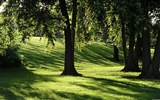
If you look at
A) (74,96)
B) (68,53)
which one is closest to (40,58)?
(68,53)

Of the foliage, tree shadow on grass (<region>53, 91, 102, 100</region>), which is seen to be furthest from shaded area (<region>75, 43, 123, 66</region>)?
tree shadow on grass (<region>53, 91, 102, 100</region>)

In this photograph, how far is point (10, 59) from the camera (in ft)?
113

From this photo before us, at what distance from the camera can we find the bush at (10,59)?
112 ft

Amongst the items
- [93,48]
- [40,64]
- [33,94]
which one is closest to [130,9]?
[33,94]

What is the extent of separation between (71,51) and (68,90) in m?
11.5

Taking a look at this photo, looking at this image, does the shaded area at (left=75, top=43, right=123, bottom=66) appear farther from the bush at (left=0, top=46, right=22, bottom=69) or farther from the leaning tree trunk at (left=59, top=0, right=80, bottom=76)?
the leaning tree trunk at (left=59, top=0, right=80, bottom=76)

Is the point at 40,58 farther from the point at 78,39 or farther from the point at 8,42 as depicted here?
the point at 8,42

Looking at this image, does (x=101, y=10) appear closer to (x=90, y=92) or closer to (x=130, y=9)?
(x=130, y=9)

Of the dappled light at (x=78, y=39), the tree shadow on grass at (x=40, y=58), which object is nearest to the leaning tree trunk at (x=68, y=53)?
the dappled light at (x=78, y=39)

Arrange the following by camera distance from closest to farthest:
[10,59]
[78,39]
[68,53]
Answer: [68,53], [78,39], [10,59]

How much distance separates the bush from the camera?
34.0 m

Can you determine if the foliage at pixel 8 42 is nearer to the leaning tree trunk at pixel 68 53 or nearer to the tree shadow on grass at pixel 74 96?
the leaning tree trunk at pixel 68 53

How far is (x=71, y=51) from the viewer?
1080 inches

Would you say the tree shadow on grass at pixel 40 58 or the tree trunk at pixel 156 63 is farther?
the tree shadow on grass at pixel 40 58
